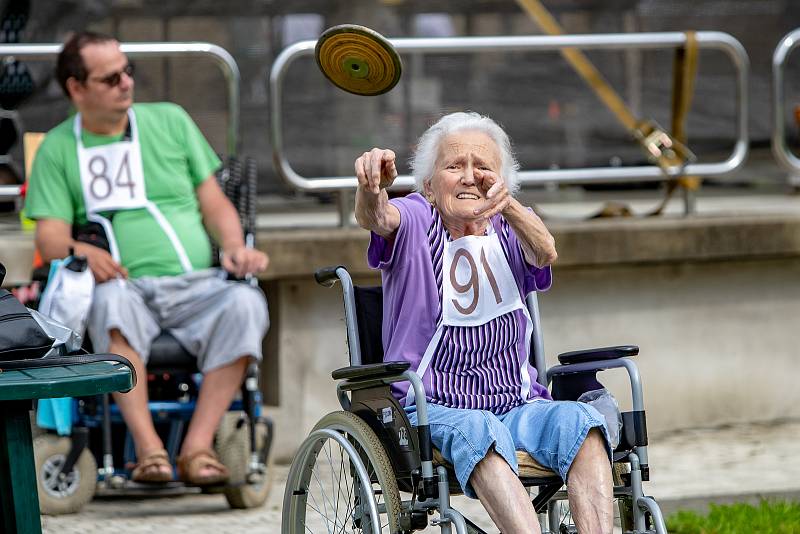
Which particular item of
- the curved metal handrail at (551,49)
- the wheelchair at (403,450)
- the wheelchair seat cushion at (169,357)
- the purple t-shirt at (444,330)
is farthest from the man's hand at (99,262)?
the purple t-shirt at (444,330)

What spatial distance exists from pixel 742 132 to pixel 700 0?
1470 mm

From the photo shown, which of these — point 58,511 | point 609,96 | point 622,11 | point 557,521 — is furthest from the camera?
point 622,11

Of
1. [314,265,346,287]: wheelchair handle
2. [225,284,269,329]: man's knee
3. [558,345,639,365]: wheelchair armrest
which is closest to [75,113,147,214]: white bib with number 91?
[225,284,269,329]: man's knee

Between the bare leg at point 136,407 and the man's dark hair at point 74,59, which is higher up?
the man's dark hair at point 74,59

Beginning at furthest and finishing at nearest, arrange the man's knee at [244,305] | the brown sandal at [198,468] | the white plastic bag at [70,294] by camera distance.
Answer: the man's knee at [244,305]
the brown sandal at [198,468]
the white plastic bag at [70,294]

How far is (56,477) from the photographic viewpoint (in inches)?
229

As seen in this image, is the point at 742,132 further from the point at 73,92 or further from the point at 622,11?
the point at 73,92

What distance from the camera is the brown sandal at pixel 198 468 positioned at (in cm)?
579

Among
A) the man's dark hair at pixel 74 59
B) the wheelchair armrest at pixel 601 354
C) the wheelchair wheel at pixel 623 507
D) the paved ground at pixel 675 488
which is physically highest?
the man's dark hair at pixel 74 59

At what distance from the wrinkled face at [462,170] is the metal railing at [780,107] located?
12.0 feet

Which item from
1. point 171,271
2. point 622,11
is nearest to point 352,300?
point 171,271

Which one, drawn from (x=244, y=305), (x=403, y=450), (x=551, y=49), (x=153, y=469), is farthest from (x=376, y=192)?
(x=551, y=49)

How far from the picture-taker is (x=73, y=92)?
6.11m

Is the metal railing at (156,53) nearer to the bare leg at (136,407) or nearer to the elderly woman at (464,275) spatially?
the bare leg at (136,407)
